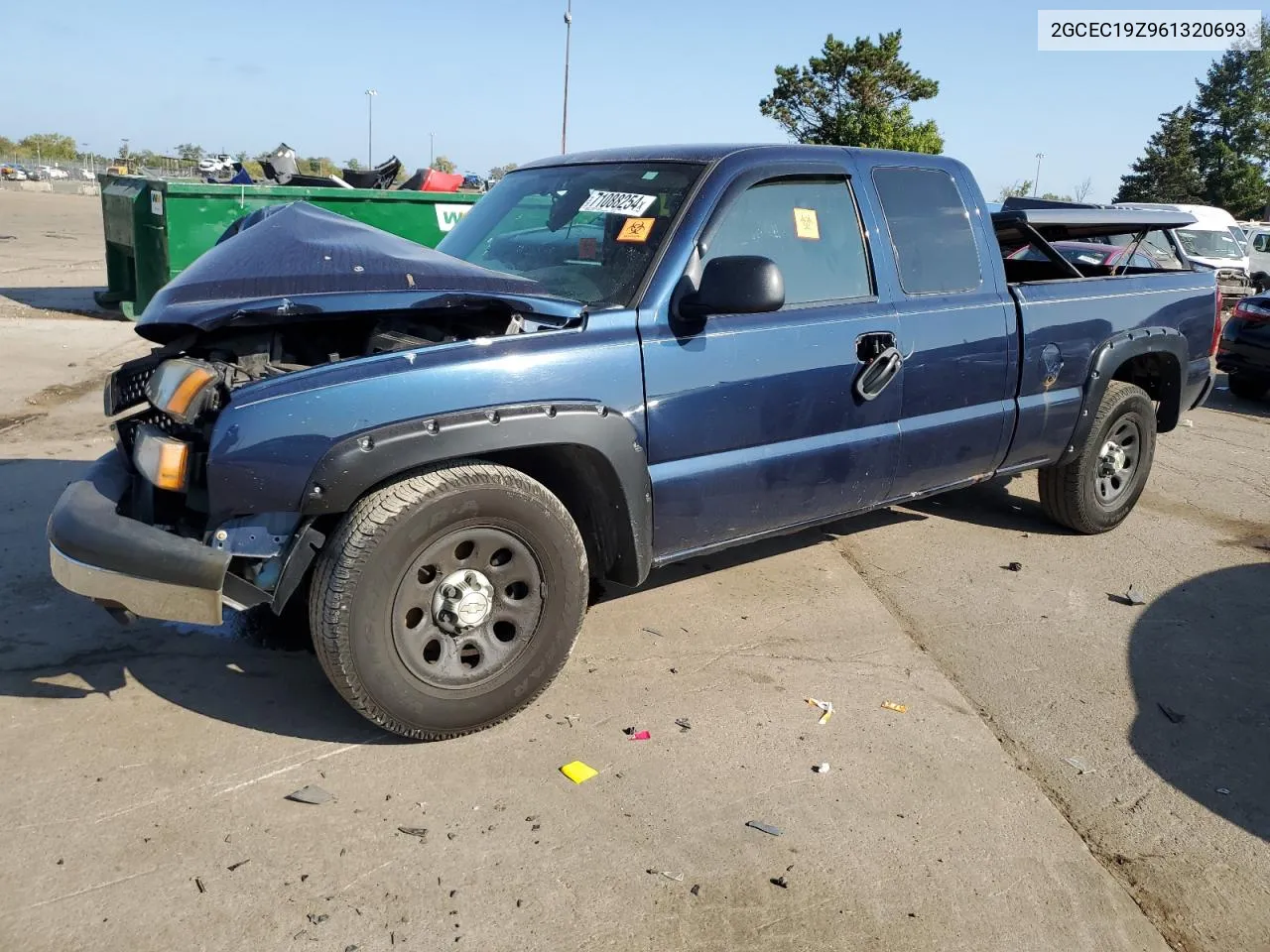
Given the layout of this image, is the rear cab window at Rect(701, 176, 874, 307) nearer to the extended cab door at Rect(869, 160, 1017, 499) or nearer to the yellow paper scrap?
the extended cab door at Rect(869, 160, 1017, 499)

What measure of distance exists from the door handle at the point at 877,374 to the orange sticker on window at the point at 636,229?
1022 mm

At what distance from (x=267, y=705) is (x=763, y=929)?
6.11ft

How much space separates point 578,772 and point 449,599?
2.20 feet

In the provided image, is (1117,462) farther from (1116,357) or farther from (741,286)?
(741,286)

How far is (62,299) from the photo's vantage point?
1259 cm

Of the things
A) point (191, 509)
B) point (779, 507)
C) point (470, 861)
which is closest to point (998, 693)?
point (779, 507)

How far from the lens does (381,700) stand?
3.07 metres

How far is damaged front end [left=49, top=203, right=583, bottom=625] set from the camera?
290 cm

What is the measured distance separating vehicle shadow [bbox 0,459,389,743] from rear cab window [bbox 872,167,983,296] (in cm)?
281

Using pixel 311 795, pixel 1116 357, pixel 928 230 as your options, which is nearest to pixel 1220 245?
pixel 1116 357

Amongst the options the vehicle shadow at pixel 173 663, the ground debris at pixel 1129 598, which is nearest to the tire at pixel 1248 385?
the ground debris at pixel 1129 598

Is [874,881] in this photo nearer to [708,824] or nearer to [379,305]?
[708,824]

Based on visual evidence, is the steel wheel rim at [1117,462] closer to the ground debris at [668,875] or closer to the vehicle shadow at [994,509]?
the vehicle shadow at [994,509]

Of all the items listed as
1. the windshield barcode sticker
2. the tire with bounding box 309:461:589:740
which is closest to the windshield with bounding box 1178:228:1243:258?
the windshield barcode sticker
